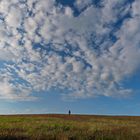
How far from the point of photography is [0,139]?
47.5 feet

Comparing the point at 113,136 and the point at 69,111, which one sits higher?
the point at 69,111

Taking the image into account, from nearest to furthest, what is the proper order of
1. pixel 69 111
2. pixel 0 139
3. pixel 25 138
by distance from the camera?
pixel 0 139
pixel 25 138
pixel 69 111

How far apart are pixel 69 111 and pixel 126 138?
42110mm

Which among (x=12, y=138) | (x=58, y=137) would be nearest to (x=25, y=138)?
(x=12, y=138)

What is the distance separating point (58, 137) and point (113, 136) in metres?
3.45

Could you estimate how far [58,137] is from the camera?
1556cm

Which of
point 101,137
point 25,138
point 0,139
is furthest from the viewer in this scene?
point 101,137

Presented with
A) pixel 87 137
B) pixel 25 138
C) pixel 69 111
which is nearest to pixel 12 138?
pixel 25 138

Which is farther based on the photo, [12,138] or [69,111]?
[69,111]

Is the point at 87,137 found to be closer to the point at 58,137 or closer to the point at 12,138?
the point at 58,137

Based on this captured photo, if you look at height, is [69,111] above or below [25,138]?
above

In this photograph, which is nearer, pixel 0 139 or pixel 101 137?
pixel 0 139

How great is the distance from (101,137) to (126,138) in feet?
4.48

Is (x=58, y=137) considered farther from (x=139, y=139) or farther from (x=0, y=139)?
(x=139, y=139)
